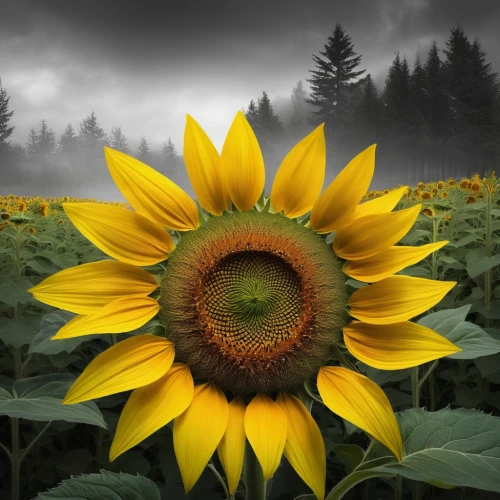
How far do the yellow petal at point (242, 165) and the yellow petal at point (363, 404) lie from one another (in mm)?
307

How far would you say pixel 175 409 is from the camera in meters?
0.77

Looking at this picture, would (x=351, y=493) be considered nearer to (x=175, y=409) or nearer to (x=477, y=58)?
(x=175, y=409)

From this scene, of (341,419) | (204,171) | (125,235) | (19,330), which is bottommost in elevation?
(341,419)

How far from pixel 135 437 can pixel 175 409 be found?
6 cm

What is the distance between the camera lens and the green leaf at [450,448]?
0.79 m

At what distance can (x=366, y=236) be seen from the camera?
87 centimetres

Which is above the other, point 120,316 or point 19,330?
point 120,316

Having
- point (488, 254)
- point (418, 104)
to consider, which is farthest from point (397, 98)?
point (488, 254)

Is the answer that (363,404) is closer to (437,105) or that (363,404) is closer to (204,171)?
(204,171)

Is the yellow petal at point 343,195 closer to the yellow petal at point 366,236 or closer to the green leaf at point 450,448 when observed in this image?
the yellow petal at point 366,236

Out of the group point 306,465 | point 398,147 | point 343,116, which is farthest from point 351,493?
point 343,116

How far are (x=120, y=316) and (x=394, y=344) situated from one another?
418 millimetres

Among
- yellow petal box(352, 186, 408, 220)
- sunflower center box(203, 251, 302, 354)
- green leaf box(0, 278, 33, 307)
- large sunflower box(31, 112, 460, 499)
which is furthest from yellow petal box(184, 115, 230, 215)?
green leaf box(0, 278, 33, 307)

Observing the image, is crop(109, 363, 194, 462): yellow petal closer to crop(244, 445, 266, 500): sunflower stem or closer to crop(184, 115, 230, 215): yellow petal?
crop(244, 445, 266, 500): sunflower stem
